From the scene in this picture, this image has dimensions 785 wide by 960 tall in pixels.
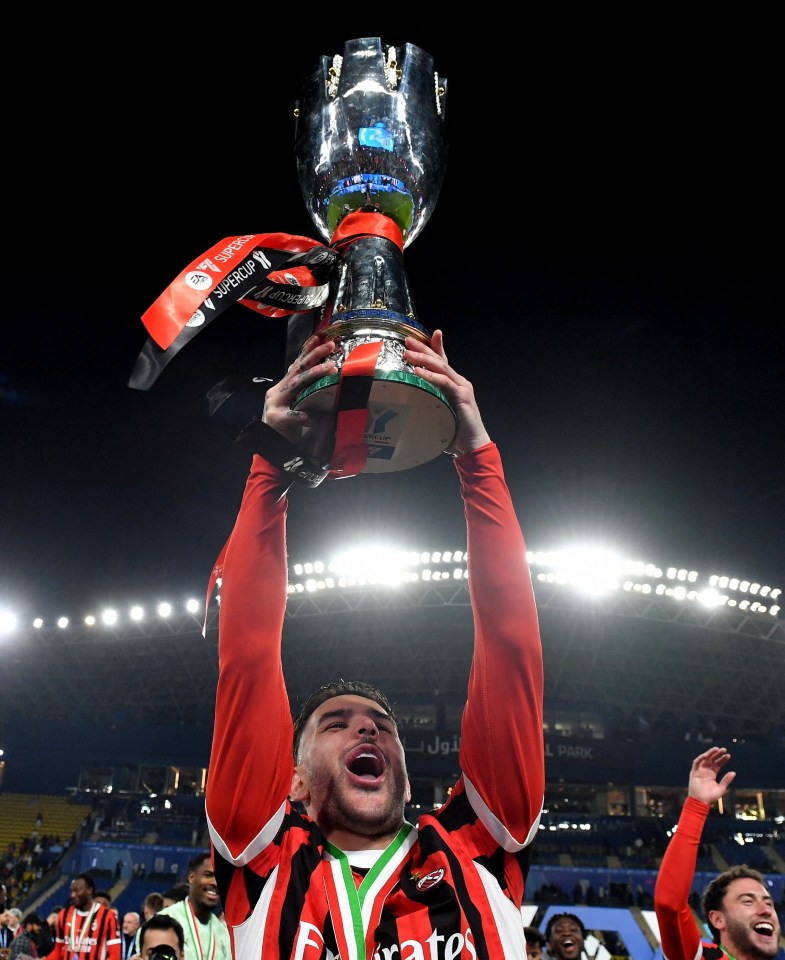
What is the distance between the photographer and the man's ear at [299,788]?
7.06ft

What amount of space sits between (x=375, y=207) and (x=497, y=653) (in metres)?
1.75

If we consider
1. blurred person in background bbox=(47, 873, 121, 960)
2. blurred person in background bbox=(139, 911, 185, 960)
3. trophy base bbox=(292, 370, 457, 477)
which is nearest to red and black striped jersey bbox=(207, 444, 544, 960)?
trophy base bbox=(292, 370, 457, 477)

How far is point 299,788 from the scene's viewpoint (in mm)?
2170

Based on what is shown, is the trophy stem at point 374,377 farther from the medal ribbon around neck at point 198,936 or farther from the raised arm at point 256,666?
the medal ribbon around neck at point 198,936

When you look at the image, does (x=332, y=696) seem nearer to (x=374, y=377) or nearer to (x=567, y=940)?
(x=374, y=377)

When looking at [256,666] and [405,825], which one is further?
[405,825]

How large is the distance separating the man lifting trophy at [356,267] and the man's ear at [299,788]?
35.7 inches

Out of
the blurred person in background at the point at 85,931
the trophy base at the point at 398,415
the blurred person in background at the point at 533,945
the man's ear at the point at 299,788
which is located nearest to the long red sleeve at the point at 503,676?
the trophy base at the point at 398,415

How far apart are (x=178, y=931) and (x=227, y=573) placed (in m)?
3.98

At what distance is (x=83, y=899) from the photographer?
7637 millimetres

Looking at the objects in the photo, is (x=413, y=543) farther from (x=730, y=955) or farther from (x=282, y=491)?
(x=282, y=491)

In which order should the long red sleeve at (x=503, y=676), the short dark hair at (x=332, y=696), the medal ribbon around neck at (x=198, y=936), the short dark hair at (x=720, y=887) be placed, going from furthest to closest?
1. the medal ribbon around neck at (x=198, y=936)
2. the short dark hair at (x=720, y=887)
3. the short dark hair at (x=332, y=696)
4. the long red sleeve at (x=503, y=676)

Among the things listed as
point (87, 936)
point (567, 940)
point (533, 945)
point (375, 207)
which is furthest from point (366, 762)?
point (87, 936)

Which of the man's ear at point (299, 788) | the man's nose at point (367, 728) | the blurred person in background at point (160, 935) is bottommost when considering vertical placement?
the blurred person in background at point (160, 935)
